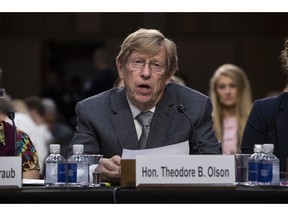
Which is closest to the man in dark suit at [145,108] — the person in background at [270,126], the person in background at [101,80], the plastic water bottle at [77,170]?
the person in background at [270,126]

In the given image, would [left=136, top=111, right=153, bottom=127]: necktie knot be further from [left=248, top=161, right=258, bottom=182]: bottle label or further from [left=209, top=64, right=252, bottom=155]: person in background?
[left=209, top=64, right=252, bottom=155]: person in background

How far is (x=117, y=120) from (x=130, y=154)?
2.55ft

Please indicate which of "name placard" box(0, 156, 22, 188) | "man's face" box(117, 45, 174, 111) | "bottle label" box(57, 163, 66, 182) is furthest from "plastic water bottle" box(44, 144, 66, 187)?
"man's face" box(117, 45, 174, 111)

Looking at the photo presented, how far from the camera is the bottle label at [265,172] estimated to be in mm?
4180

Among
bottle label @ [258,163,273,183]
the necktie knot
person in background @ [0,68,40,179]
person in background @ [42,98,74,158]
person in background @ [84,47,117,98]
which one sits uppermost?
person in background @ [84,47,117,98]

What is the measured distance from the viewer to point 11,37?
1520 centimetres

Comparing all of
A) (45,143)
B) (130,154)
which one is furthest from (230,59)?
(130,154)

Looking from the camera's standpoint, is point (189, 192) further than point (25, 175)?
No

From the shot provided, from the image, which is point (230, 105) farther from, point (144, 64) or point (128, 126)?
point (144, 64)

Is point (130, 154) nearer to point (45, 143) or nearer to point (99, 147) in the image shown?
point (99, 147)

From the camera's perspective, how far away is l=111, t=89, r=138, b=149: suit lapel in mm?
4852

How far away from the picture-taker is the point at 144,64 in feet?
15.6

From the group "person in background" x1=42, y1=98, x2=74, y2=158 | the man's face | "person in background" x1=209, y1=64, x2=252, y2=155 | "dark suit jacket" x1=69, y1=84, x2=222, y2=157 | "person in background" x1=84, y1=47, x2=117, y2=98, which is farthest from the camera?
"person in background" x1=84, y1=47, x2=117, y2=98

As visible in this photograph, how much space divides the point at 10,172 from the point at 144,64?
→ 3.73 feet
